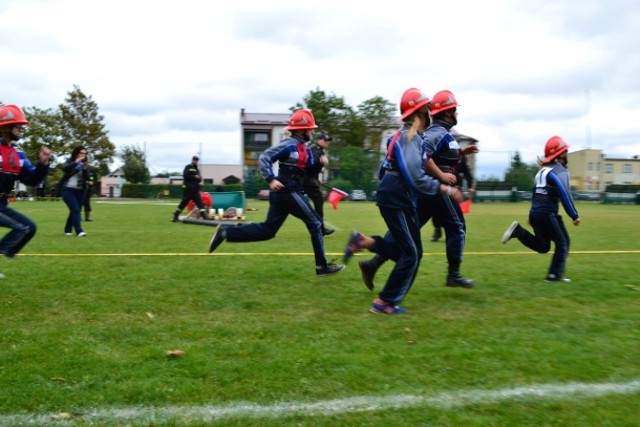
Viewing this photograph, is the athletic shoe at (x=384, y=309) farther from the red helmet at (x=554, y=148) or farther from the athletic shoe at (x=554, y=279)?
the red helmet at (x=554, y=148)

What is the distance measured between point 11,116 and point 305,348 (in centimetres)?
448

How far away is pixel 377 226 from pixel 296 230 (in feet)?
9.61

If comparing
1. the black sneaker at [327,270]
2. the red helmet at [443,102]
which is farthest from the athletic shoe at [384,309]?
the red helmet at [443,102]

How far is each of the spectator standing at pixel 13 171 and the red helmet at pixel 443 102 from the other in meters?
4.49

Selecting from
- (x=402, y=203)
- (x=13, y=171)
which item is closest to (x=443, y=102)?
(x=402, y=203)

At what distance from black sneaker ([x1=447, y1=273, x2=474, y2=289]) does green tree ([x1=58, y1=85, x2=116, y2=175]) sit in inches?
2128

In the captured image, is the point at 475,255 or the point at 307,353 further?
the point at 475,255

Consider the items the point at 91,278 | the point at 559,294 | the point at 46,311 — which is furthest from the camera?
the point at 91,278

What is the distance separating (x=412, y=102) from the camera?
4930 mm

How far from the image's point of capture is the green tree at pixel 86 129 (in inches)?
2135

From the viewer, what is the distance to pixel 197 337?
13.7 feet

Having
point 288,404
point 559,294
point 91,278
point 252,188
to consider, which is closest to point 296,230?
point 91,278

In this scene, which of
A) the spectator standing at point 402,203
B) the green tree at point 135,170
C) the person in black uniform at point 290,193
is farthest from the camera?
the green tree at point 135,170

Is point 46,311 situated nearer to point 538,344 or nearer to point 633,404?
point 538,344
